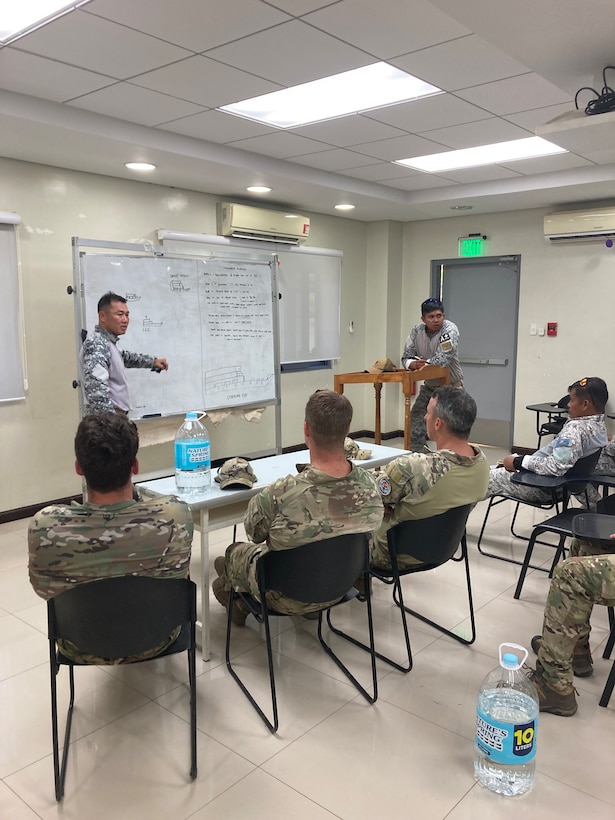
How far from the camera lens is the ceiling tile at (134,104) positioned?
10.7 ft

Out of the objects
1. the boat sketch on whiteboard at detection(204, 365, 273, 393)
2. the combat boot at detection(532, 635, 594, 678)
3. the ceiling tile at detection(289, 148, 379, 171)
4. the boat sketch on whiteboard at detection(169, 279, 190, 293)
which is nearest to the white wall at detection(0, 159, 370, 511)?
the boat sketch on whiteboard at detection(169, 279, 190, 293)

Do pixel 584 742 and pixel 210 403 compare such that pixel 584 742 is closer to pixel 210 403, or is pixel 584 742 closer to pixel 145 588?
pixel 145 588

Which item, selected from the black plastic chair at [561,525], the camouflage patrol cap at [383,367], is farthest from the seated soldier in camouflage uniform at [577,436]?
the camouflage patrol cap at [383,367]

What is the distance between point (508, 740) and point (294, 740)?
72 centimetres

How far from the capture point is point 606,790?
1.93 m

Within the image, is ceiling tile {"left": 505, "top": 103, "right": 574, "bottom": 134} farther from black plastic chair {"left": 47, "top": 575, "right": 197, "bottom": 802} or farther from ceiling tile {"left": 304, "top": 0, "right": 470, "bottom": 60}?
black plastic chair {"left": 47, "top": 575, "right": 197, "bottom": 802}

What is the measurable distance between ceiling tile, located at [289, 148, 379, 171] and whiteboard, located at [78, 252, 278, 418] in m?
0.97

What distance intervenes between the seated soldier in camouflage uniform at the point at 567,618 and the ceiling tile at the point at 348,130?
9.17 feet

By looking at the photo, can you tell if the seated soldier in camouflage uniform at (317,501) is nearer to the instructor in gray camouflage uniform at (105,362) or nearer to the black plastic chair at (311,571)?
the black plastic chair at (311,571)

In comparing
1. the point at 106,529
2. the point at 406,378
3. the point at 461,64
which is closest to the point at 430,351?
the point at 406,378

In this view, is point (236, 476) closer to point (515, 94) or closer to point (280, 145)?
point (515, 94)

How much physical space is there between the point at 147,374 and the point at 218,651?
99.3 inches

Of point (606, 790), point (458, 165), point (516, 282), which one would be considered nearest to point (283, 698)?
point (606, 790)

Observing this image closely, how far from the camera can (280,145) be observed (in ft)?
14.0
